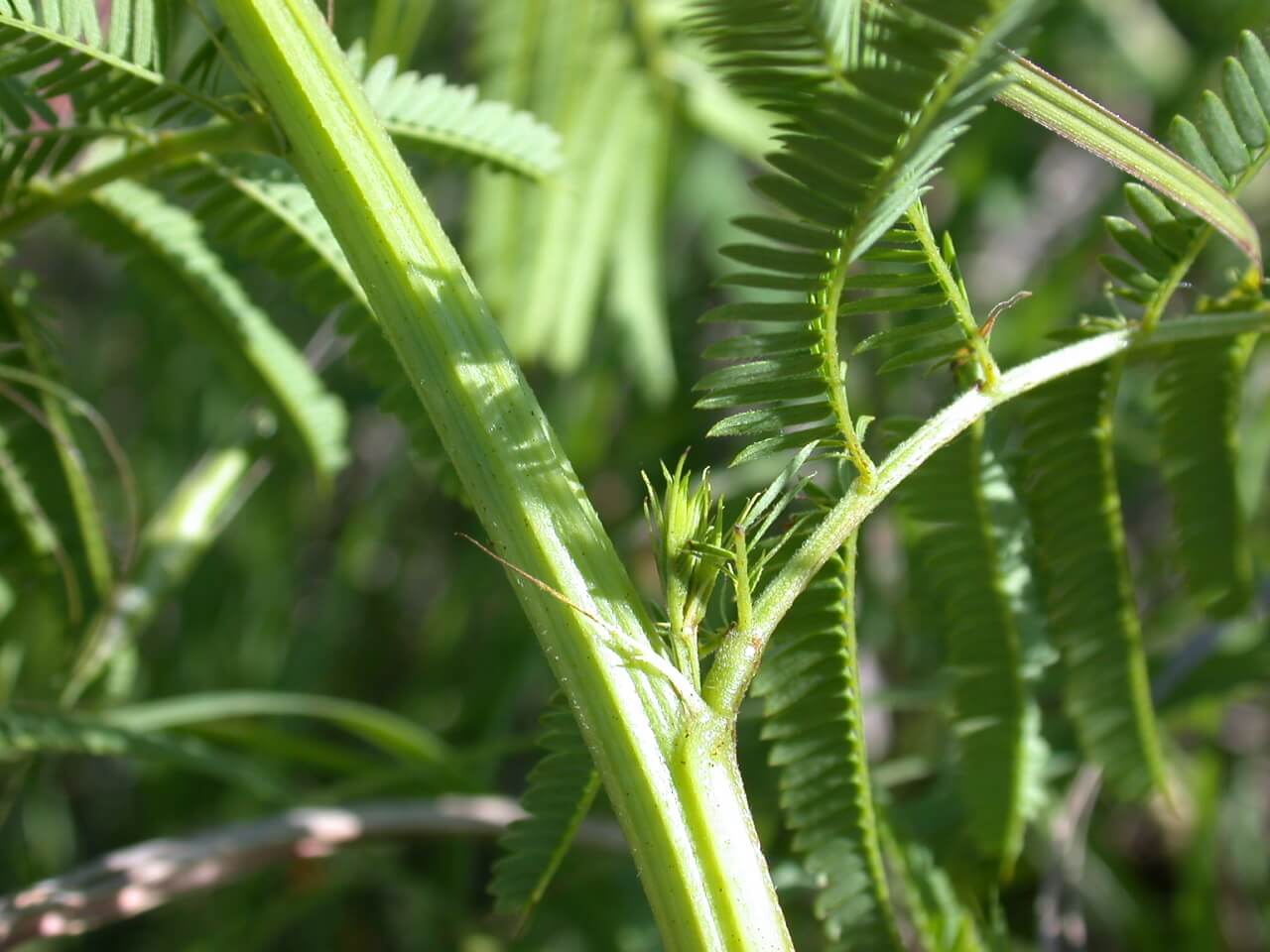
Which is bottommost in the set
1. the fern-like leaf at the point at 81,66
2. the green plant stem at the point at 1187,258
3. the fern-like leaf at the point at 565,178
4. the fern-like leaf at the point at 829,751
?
the fern-like leaf at the point at 829,751

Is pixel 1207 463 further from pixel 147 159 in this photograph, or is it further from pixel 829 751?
pixel 147 159

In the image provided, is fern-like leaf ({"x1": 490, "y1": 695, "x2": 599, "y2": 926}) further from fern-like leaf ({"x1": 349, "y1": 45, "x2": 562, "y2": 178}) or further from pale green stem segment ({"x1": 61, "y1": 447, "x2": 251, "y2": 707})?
pale green stem segment ({"x1": 61, "y1": 447, "x2": 251, "y2": 707})

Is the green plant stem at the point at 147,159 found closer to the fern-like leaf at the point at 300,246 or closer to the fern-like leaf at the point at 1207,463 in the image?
the fern-like leaf at the point at 300,246

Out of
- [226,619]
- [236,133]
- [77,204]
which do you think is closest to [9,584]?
[77,204]

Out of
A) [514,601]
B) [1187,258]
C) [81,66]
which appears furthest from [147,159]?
[514,601]

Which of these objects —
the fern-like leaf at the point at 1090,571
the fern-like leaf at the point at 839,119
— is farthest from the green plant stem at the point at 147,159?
the fern-like leaf at the point at 1090,571

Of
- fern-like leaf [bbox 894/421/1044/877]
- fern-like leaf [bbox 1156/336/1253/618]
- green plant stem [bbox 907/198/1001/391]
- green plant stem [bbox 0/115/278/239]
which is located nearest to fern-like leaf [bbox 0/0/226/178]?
green plant stem [bbox 0/115/278/239]

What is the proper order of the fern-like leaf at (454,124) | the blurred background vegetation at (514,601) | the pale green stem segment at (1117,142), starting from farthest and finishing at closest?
the blurred background vegetation at (514,601) → the fern-like leaf at (454,124) → the pale green stem segment at (1117,142)
